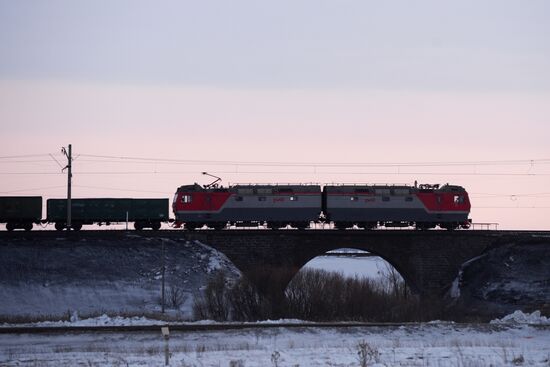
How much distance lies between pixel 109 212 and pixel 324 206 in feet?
56.3

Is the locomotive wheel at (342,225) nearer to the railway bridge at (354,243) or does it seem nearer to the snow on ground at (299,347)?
the railway bridge at (354,243)

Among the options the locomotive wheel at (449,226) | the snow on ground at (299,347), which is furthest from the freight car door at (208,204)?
the snow on ground at (299,347)

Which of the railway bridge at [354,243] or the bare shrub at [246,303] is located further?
the railway bridge at [354,243]

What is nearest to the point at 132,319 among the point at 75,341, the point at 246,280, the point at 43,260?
the point at 75,341

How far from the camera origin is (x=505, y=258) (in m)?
59.6

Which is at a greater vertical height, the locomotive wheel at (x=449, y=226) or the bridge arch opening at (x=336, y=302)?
the locomotive wheel at (x=449, y=226)

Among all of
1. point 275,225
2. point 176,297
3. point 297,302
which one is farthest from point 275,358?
point 275,225

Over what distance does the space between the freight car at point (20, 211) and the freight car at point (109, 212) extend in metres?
1.10

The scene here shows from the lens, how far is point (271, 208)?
63.0m

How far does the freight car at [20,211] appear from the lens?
2516 inches

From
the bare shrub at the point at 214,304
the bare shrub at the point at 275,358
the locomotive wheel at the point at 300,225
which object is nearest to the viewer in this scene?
the bare shrub at the point at 275,358

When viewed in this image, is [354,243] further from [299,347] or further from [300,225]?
[299,347]

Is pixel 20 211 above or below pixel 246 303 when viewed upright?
above

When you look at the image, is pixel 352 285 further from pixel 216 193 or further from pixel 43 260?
pixel 43 260
